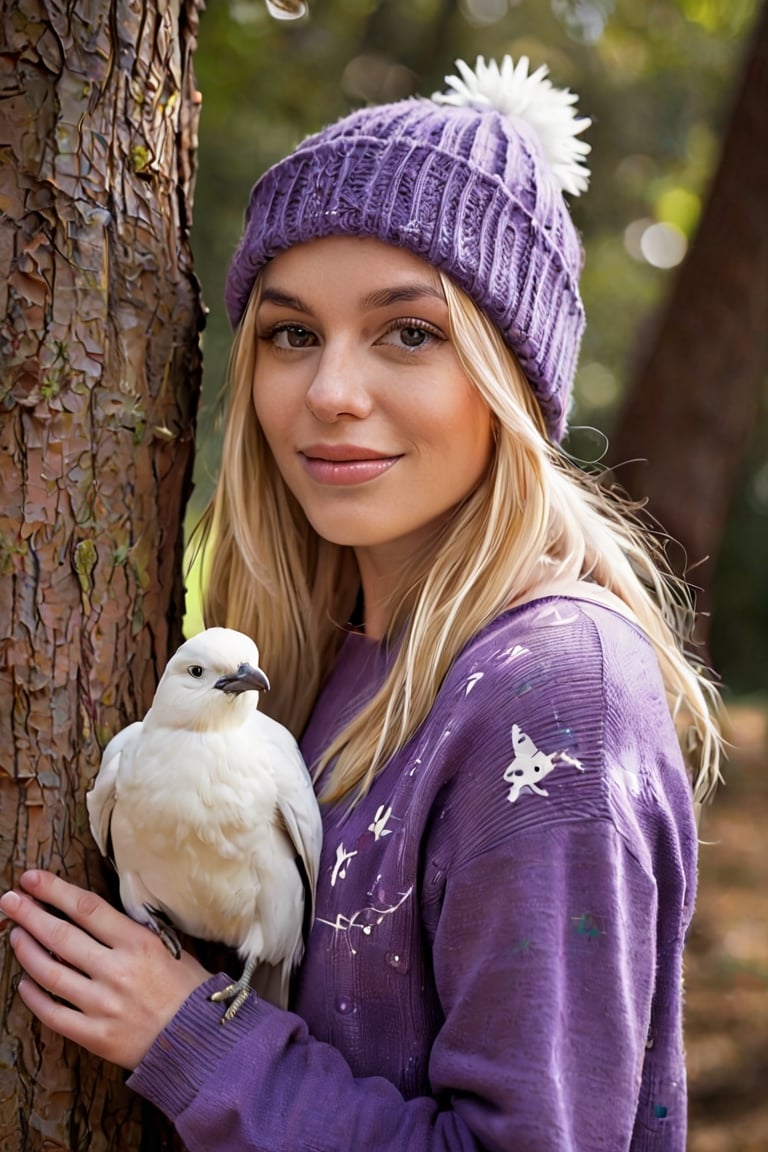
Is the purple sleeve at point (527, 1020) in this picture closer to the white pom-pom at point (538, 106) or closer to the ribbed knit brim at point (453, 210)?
the ribbed knit brim at point (453, 210)

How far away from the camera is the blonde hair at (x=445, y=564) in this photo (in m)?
1.99

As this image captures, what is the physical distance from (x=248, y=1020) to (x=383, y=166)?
5.08 ft

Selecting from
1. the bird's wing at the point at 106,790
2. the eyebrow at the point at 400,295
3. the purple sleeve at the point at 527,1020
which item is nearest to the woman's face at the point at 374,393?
the eyebrow at the point at 400,295

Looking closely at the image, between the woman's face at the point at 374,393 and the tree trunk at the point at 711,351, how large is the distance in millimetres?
2343

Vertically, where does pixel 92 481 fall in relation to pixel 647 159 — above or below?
below

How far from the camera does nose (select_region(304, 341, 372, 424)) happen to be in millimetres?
2006

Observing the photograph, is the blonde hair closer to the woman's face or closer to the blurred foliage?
the woman's face

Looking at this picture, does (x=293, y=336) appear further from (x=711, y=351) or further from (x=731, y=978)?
(x=731, y=978)

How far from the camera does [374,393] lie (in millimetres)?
2027

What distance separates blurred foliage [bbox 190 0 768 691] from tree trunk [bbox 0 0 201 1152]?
220 cm

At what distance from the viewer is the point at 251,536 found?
2.46 m

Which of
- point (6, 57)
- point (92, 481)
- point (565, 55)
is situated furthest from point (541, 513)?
point (565, 55)

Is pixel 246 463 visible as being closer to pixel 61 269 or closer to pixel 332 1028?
pixel 61 269

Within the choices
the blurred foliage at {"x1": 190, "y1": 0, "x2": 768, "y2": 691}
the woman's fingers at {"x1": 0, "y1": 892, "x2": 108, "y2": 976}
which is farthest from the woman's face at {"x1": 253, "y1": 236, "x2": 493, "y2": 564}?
the blurred foliage at {"x1": 190, "y1": 0, "x2": 768, "y2": 691}
